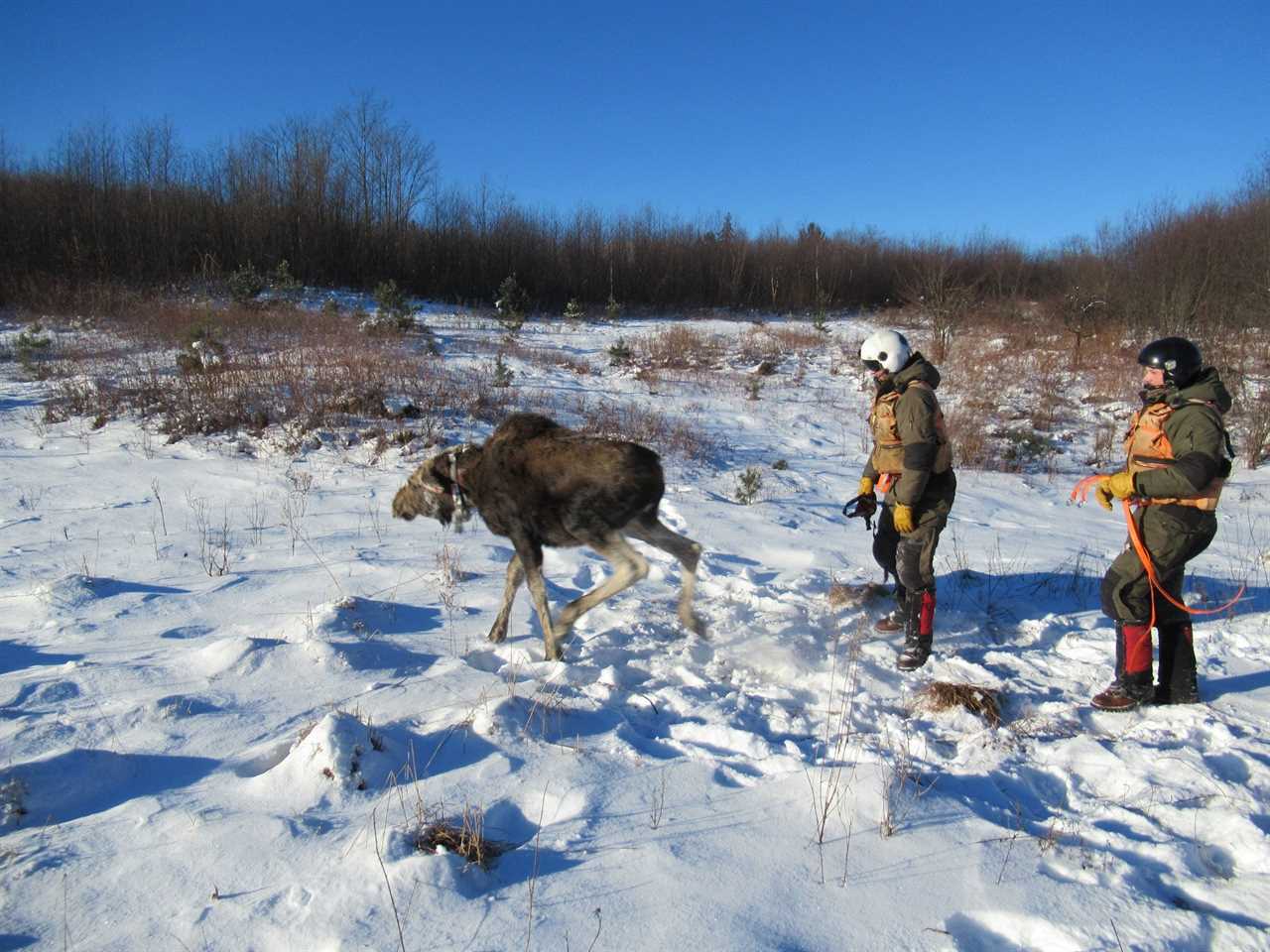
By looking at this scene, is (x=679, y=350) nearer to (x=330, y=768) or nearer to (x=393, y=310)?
(x=393, y=310)

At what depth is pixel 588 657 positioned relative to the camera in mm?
4648

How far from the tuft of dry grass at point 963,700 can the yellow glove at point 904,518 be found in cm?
100

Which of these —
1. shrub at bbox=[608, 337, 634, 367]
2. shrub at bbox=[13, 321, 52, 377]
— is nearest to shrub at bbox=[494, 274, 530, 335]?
shrub at bbox=[608, 337, 634, 367]

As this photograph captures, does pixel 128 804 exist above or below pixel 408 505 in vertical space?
below

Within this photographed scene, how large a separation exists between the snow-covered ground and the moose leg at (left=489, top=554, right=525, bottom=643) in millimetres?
150

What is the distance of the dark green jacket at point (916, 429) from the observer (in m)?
4.57

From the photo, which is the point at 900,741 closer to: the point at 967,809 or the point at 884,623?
the point at 967,809

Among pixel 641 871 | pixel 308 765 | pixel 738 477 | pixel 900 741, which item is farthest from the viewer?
pixel 738 477

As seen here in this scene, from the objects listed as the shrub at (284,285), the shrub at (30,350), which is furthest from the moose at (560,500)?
the shrub at (284,285)

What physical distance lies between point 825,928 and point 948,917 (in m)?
0.44

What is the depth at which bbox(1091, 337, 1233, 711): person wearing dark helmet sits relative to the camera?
3744 millimetres

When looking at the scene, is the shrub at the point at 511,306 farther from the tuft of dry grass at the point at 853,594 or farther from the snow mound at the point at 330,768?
the snow mound at the point at 330,768

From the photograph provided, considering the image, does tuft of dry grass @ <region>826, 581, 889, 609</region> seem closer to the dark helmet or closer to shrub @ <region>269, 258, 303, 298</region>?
the dark helmet

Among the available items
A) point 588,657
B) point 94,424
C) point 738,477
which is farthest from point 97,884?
point 94,424
